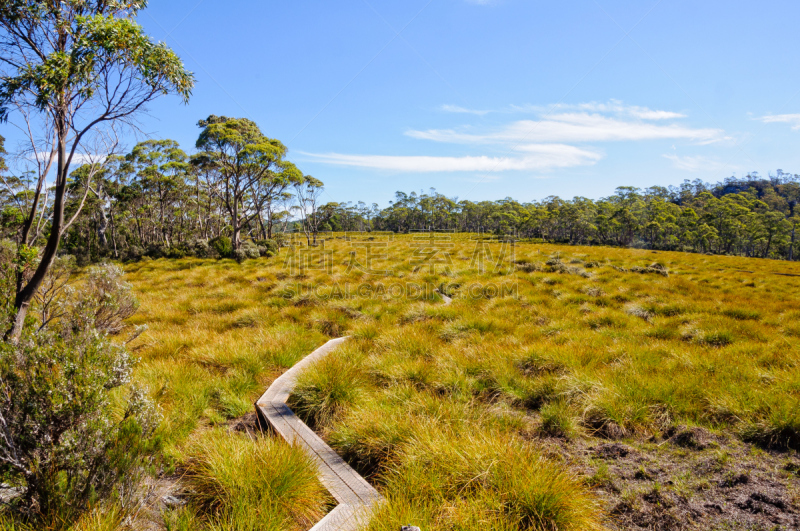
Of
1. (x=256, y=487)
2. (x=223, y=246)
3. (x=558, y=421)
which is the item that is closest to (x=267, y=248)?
(x=223, y=246)

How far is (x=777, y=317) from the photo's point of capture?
9227mm

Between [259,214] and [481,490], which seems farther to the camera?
[259,214]

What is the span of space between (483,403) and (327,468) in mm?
2602

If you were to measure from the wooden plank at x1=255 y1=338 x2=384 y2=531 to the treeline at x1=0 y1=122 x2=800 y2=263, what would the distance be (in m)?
3.72

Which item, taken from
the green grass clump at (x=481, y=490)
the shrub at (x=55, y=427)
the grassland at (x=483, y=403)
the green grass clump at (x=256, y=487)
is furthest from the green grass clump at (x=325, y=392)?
the shrub at (x=55, y=427)

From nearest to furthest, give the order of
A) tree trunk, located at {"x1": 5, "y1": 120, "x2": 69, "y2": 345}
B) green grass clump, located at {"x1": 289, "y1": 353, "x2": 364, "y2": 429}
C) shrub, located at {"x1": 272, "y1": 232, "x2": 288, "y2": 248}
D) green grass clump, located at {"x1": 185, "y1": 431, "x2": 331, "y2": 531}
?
green grass clump, located at {"x1": 185, "y1": 431, "x2": 331, "y2": 531} < tree trunk, located at {"x1": 5, "y1": 120, "x2": 69, "y2": 345} < green grass clump, located at {"x1": 289, "y1": 353, "x2": 364, "y2": 429} < shrub, located at {"x1": 272, "y1": 232, "x2": 288, "y2": 248}

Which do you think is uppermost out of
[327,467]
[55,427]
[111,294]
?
[111,294]

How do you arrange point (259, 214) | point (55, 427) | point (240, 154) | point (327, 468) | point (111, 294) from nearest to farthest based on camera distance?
point (55, 427) < point (327, 468) < point (111, 294) < point (240, 154) < point (259, 214)

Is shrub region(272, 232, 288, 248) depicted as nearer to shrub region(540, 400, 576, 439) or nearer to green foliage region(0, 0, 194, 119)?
green foliage region(0, 0, 194, 119)

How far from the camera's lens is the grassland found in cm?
312

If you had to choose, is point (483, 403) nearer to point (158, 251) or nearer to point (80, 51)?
point (80, 51)

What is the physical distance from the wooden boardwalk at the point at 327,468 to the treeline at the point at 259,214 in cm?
373

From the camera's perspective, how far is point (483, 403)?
525 centimetres

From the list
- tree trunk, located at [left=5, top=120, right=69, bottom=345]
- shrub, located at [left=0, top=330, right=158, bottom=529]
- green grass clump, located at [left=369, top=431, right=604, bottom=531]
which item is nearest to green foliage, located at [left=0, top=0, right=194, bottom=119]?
tree trunk, located at [left=5, top=120, right=69, bottom=345]
